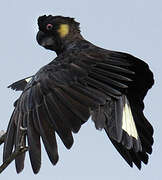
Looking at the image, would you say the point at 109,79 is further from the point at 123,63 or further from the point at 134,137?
the point at 134,137

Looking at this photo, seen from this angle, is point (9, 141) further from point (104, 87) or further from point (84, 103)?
point (104, 87)

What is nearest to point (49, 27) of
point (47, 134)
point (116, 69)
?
point (116, 69)

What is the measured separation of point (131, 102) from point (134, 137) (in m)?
0.48

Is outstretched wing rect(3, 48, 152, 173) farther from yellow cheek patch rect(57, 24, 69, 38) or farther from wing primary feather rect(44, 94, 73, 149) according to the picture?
yellow cheek patch rect(57, 24, 69, 38)

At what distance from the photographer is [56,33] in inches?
344

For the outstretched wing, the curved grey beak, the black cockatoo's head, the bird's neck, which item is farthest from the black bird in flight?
the curved grey beak

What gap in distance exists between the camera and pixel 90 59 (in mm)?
7102

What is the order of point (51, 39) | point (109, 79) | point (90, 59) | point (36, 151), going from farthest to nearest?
point (51, 39) < point (90, 59) < point (109, 79) < point (36, 151)

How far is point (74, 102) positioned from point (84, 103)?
4.7 inches

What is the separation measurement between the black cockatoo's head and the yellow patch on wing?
5.79 ft

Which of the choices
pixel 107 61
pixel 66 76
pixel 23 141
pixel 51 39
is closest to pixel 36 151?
pixel 23 141

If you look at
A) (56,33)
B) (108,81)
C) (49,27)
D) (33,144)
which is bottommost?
(33,144)

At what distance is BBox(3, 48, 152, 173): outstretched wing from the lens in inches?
234

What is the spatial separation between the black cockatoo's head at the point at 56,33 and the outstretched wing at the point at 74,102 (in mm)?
1379
